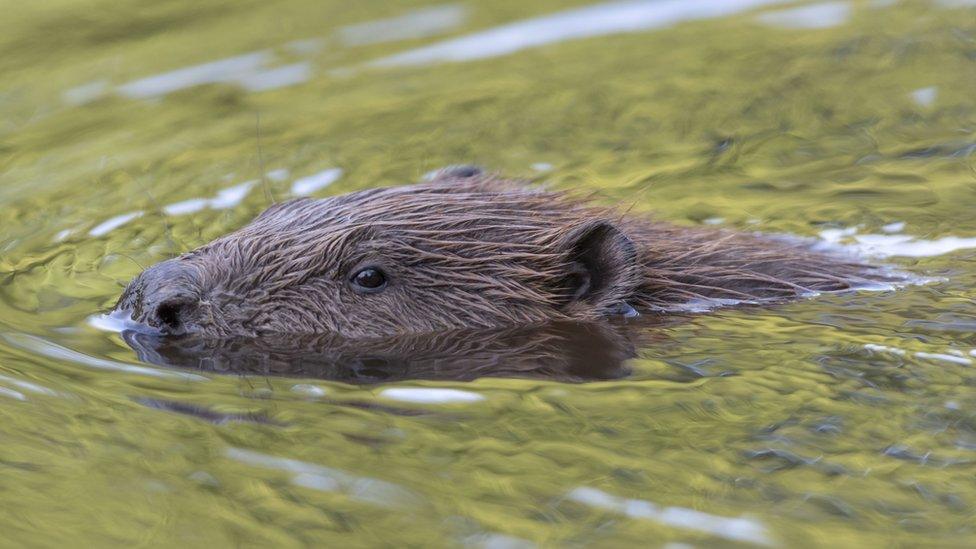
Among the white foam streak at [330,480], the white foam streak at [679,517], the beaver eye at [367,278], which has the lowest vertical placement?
the white foam streak at [679,517]

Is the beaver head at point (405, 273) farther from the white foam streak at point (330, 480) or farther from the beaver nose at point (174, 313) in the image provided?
the white foam streak at point (330, 480)

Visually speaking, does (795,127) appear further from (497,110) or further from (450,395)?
(450,395)

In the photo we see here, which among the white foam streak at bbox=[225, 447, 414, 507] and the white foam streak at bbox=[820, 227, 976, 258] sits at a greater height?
the white foam streak at bbox=[225, 447, 414, 507]

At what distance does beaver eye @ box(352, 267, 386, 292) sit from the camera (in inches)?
206

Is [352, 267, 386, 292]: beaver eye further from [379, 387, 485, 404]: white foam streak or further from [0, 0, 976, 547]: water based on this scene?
[379, 387, 485, 404]: white foam streak

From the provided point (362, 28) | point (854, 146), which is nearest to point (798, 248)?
point (854, 146)

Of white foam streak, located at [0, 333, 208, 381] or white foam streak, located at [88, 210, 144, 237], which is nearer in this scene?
white foam streak, located at [0, 333, 208, 381]

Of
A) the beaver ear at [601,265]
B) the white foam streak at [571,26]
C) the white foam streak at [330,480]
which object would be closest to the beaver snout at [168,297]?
the white foam streak at [330,480]

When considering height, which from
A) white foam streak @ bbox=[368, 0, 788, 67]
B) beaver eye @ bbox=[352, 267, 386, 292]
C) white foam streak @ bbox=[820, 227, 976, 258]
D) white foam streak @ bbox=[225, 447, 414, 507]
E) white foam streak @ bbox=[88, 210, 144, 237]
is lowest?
white foam streak @ bbox=[820, 227, 976, 258]

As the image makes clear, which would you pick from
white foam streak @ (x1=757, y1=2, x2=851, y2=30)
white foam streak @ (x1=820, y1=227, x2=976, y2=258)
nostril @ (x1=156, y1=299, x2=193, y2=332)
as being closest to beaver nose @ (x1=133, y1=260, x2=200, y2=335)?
nostril @ (x1=156, y1=299, x2=193, y2=332)

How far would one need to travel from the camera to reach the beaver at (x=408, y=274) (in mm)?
5176

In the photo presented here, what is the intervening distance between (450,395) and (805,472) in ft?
3.79

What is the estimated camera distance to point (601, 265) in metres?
5.28

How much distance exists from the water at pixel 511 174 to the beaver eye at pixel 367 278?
13.9 inches
